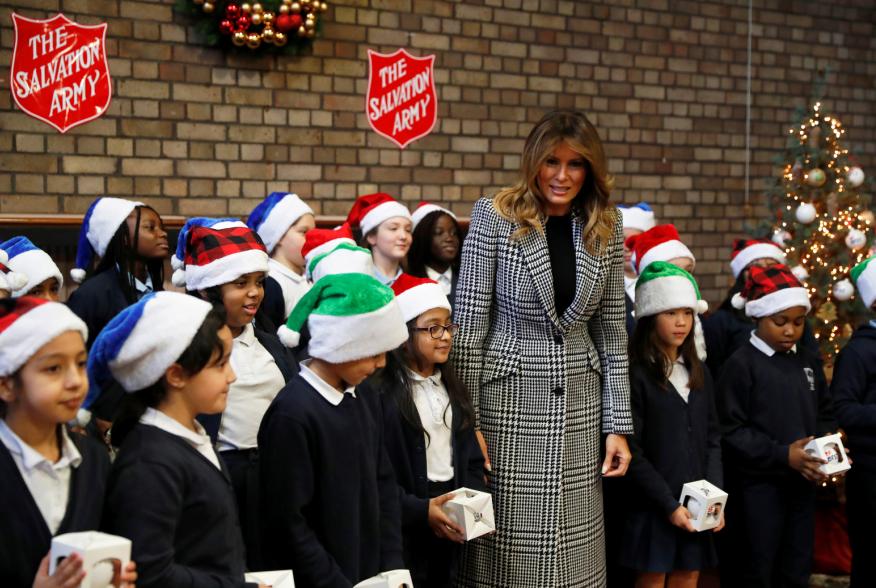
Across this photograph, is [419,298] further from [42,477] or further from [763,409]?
[763,409]

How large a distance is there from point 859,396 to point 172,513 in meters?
2.79

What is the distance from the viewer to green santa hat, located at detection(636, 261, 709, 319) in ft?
10.6

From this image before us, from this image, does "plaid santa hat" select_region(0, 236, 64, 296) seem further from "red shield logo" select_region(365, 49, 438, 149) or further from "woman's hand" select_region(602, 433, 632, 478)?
"red shield logo" select_region(365, 49, 438, 149)

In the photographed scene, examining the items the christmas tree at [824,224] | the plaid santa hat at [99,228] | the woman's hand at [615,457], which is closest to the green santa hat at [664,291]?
the woman's hand at [615,457]

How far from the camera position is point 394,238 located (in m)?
4.60

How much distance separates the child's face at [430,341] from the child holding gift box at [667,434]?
76 centimetres

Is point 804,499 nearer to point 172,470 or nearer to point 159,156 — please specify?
point 172,470

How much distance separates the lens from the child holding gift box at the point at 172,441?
5.82 feet

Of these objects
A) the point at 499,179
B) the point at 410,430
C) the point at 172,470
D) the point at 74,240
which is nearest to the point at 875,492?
the point at 410,430

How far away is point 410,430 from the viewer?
2713 millimetres

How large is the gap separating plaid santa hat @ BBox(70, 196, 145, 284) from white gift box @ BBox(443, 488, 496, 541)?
6.36ft

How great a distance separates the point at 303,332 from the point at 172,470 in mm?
1223

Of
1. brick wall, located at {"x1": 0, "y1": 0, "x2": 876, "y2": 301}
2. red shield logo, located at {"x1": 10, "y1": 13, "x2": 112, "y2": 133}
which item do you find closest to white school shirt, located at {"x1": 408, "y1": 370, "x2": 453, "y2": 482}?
brick wall, located at {"x1": 0, "y1": 0, "x2": 876, "y2": 301}

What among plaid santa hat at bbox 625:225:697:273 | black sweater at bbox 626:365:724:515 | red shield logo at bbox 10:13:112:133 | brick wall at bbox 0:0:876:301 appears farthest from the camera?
brick wall at bbox 0:0:876:301
